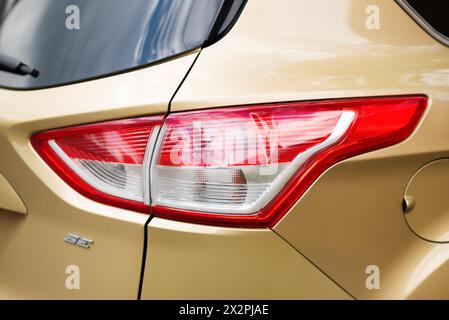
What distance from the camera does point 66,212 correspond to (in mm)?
1616

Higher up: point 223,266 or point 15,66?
point 15,66

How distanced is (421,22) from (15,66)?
3.60 ft

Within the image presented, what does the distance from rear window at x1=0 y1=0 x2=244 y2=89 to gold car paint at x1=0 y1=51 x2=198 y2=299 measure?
49mm

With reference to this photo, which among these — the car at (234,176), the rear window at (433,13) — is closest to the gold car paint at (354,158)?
the car at (234,176)

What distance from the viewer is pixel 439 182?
163 centimetres

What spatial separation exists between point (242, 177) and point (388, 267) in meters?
0.42

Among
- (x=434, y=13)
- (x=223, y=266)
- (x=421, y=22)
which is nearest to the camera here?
(x=223, y=266)

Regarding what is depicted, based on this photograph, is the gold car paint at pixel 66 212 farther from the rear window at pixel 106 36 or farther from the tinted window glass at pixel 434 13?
the tinted window glass at pixel 434 13

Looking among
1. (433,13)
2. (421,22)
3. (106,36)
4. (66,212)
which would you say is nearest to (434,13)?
(433,13)

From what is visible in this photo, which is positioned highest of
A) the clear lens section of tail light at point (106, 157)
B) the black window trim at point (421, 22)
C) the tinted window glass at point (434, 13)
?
the tinted window glass at point (434, 13)

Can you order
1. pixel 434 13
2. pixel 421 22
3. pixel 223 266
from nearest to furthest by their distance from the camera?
1. pixel 223 266
2. pixel 421 22
3. pixel 434 13

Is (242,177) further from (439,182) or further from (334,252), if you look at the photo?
(439,182)

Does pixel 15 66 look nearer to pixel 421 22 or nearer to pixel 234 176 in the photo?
pixel 234 176

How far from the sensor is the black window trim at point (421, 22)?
1.75 meters
